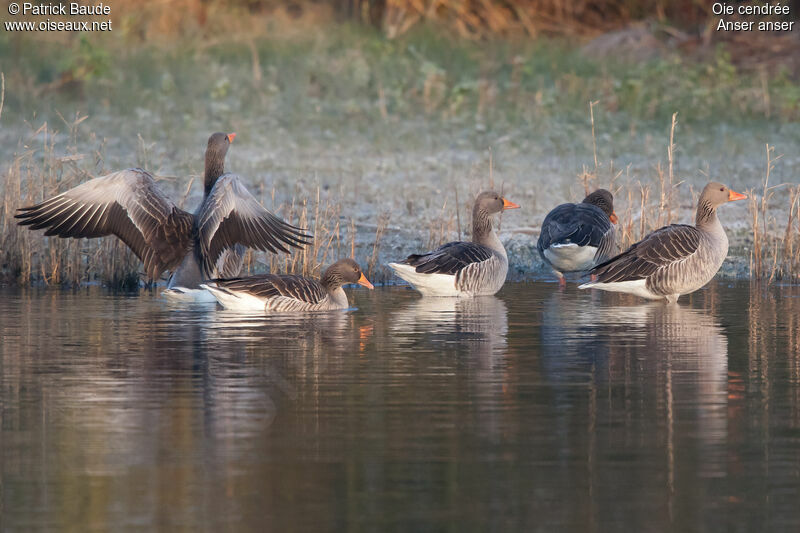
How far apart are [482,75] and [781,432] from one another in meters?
17.6

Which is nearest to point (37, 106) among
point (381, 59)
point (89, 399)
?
point (381, 59)

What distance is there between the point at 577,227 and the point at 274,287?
4112mm

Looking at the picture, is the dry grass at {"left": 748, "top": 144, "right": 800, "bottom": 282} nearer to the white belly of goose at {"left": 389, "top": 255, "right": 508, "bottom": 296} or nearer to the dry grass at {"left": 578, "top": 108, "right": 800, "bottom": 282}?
the dry grass at {"left": 578, "top": 108, "right": 800, "bottom": 282}

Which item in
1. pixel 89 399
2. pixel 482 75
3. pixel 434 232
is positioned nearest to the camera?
pixel 89 399

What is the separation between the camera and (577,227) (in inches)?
623

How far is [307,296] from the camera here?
13523 mm

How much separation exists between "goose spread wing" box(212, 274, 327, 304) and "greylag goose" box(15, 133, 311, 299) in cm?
45

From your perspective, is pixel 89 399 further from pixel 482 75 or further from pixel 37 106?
pixel 482 75

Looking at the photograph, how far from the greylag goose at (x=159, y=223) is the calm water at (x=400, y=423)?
126 centimetres

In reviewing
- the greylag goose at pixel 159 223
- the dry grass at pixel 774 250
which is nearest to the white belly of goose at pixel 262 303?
the greylag goose at pixel 159 223

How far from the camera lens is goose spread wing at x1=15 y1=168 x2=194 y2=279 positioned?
14.0 meters

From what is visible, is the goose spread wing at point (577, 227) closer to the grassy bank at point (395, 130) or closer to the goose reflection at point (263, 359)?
the grassy bank at point (395, 130)

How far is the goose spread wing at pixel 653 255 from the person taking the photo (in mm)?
14102

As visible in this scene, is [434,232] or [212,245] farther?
[434,232]
